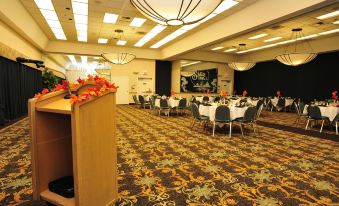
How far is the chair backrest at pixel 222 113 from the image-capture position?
19.2 feet

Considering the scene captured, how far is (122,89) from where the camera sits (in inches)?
627

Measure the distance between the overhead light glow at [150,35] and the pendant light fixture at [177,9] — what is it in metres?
7.22

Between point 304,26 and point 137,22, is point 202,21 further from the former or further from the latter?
point 304,26

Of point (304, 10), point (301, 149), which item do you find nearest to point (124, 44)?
point (304, 10)

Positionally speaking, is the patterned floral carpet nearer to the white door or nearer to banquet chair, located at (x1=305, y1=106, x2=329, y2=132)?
banquet chair, located at (x1=305, y1=106, x2=329, y2=132)

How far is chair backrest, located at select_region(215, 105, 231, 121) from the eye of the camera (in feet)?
19.2

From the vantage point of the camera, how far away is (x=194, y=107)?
6.45 m

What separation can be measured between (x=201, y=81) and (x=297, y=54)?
10.5 m

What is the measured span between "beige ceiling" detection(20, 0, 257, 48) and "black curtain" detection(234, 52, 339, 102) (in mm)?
7813

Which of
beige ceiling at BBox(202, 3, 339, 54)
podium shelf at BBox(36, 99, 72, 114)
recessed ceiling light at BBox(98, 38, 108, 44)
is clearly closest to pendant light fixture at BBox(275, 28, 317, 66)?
beige ceiling at BBox(202, 3, 339, 54)

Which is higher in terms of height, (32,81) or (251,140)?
(32,81)

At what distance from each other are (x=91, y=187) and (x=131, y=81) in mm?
14673

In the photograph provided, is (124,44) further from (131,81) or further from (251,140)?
(251,140)

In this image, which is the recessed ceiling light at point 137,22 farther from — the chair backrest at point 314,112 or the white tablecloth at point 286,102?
the white tablecloth at point 286,102
